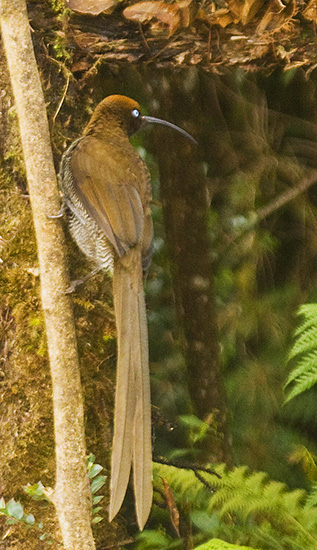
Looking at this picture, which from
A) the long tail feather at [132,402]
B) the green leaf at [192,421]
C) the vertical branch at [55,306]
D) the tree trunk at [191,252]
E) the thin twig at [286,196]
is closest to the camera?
the long tail feather at [132,402]

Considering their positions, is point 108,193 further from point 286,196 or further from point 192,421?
point 286,196

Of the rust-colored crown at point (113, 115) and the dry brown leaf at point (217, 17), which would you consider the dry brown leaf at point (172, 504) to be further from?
the dry brown leaf at point (217, 17)

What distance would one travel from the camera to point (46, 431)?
186cm

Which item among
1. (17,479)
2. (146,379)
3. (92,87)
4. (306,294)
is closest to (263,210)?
(306,294)

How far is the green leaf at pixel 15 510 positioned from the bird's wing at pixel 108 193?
0.71 metres

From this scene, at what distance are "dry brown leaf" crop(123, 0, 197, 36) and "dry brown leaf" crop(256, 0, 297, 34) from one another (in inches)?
8.5

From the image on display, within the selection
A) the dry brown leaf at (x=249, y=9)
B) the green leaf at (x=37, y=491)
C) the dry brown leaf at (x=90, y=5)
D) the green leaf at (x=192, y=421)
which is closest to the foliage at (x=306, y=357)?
the green leaf at (x=192, y=421)

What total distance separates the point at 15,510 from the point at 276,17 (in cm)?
157

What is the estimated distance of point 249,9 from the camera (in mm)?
1892

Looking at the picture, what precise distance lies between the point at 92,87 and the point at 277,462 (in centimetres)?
159

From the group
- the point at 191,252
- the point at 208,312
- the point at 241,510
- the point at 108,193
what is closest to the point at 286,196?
the point at 191,252

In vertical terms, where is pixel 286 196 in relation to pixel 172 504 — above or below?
above

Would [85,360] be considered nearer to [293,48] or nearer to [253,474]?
[253,474]

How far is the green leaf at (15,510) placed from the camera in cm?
169
